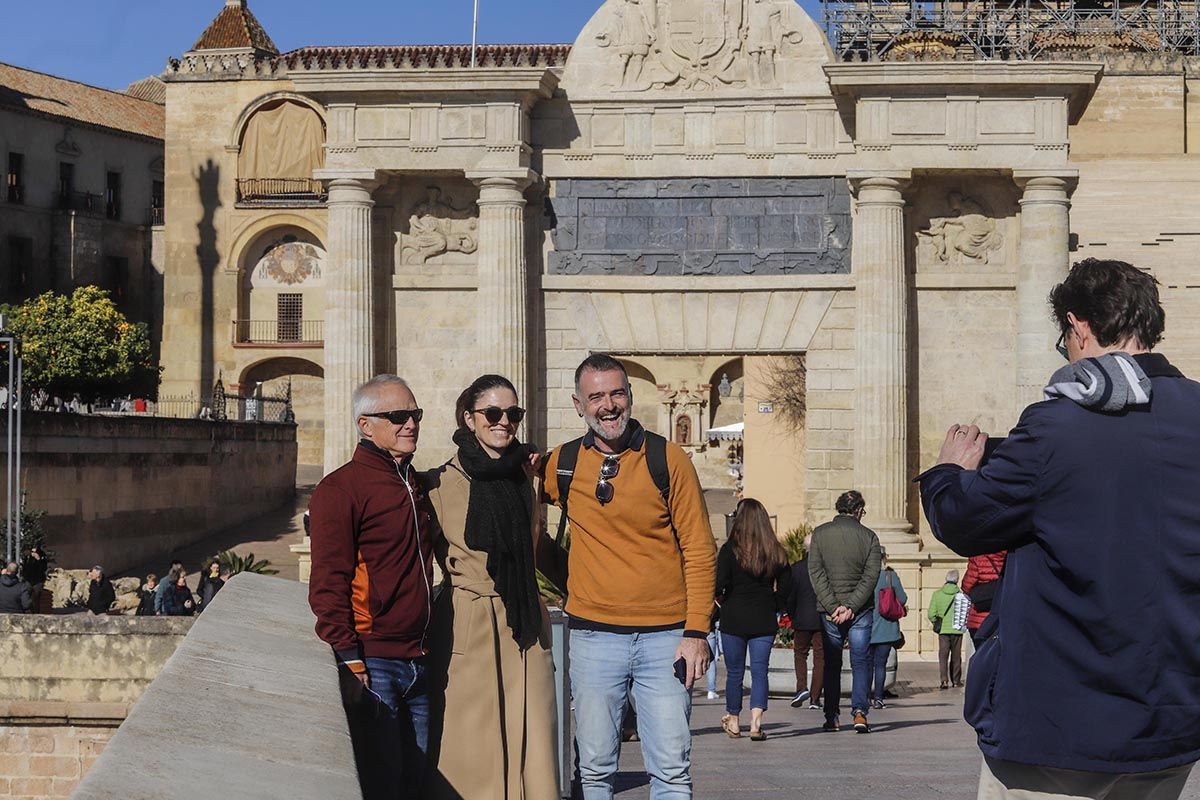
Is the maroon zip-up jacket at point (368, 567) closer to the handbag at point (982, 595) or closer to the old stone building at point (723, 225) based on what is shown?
the handbag at point (982, 595)

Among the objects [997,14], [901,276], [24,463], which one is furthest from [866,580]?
[997,14]

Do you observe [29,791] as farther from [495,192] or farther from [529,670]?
[495,192]

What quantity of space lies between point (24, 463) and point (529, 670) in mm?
33295

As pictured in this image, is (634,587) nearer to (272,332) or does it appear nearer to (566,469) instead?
(566,469)

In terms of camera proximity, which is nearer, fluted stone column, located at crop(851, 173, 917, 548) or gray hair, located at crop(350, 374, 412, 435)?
gray hair, located at crop(350, 374, 412, 435)

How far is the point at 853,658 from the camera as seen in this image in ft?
45.3

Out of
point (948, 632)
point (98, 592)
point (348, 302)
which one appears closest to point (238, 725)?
point (948, 632)

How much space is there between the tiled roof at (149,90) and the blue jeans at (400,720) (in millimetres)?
76590

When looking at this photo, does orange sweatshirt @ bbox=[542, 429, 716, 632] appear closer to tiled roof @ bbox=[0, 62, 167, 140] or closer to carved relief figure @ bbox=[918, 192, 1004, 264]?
carved relief figure @ bbox=[918, 192, 1004, 264]

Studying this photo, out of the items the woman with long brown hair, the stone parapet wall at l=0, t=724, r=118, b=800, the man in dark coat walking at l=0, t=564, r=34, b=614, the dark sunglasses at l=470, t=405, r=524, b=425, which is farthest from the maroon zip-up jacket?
the man in dark coat walking at l=0, t=564, r=34, b=614

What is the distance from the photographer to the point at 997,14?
5212cm

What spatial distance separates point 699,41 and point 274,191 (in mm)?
41493

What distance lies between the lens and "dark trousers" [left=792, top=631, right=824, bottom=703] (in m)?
14.6

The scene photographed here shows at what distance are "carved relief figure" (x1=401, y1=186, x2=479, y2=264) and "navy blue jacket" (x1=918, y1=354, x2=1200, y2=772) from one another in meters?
18.0
